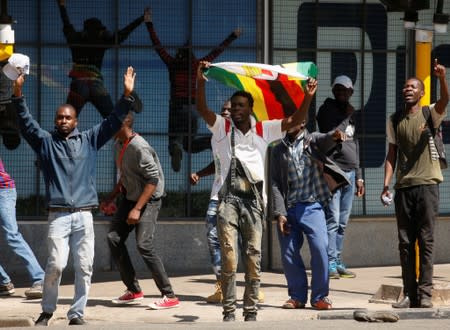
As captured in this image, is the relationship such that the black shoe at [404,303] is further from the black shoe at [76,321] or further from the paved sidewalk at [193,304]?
the black shoe at [76,321]

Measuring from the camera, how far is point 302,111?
34.0 feet

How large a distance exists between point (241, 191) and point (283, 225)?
1125 mm

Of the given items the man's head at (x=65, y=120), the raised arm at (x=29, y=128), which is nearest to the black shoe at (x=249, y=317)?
the man's head at (x=65, y=120)

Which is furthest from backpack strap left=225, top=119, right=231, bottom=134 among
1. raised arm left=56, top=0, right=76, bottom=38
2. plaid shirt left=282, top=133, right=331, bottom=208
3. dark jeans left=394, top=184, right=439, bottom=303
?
raised arm left=56, top=0, right=76, bottom=38

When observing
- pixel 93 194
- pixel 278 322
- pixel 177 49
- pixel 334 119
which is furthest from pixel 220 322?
pixel 177 49

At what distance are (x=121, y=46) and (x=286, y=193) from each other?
149 inches

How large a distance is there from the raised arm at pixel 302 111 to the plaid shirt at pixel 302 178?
0.88 m

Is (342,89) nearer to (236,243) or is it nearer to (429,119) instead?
(429,119)

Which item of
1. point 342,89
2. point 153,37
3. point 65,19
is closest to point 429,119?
point 342,89

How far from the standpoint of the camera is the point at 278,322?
10.0 meters

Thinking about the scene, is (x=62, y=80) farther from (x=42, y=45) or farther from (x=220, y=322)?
(x=220, y=322)

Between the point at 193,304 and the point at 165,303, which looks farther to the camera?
the point at 193,304

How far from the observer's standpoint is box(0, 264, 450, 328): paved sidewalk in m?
10.7

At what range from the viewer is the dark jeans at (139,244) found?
1153 cm
